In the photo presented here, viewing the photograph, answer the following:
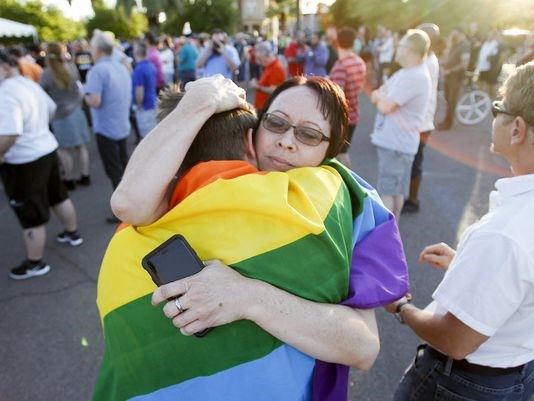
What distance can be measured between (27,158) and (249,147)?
2.85 m

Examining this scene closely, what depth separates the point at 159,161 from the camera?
1140 mm

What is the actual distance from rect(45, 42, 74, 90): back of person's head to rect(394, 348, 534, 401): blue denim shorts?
515 centimetres

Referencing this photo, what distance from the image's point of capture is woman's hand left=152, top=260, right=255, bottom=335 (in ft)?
3.25

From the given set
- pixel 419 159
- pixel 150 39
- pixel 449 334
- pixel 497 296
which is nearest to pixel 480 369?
pixel 449 334

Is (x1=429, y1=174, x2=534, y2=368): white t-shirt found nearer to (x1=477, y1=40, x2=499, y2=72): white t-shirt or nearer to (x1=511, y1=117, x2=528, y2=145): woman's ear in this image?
(x1=511, y1=117, x2=528, y2=145): woman's ear

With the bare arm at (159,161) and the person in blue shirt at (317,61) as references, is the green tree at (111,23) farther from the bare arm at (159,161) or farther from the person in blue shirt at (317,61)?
the bare arm at (159,161)

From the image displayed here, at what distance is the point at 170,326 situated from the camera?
106cm

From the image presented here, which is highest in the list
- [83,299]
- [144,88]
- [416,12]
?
[416,12]

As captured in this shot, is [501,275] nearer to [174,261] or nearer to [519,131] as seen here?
[519,131]

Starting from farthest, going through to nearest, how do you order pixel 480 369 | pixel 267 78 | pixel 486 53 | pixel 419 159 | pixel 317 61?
pixel 317 61, pixel 486 53, pixel 267 78, pixel 419 159, pixel 480 369

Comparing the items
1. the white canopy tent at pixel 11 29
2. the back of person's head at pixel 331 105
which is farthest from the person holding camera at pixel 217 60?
the white canopy tent at pixel 11 29

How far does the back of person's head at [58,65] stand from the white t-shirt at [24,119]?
65.0 inches

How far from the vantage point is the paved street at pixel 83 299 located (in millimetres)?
2609

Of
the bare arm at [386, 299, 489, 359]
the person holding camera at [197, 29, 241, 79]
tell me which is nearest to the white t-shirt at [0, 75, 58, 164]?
the bare arm at [386, 299, 489, 359]
